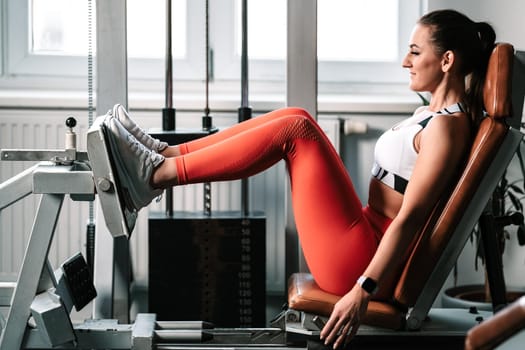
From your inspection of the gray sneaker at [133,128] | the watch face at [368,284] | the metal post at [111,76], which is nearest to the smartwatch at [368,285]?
the watch face at [368,284]

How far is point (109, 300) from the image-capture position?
8.41 feet

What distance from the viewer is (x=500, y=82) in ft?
6.75

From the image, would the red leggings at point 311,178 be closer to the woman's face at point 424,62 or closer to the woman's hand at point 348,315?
the woman's hand at point 348,315

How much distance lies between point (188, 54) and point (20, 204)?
916 mm

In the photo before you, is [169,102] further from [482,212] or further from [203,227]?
[482,212]

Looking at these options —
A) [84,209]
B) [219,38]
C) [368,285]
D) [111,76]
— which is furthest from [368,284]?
[219,38]

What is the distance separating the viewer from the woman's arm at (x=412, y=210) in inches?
77.8

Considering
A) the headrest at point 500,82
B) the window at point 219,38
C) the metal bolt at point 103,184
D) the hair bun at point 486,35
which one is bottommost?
the metal bolt at point 103,184

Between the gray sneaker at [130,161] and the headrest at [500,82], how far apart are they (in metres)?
0.82

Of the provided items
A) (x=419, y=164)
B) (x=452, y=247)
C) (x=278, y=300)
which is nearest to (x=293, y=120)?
(x=419, y=164)

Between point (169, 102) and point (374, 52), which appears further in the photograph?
point (374, 52)

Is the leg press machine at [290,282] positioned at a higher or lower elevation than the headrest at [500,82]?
lower

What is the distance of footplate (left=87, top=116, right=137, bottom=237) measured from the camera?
2004mm

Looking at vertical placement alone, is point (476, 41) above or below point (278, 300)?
above
